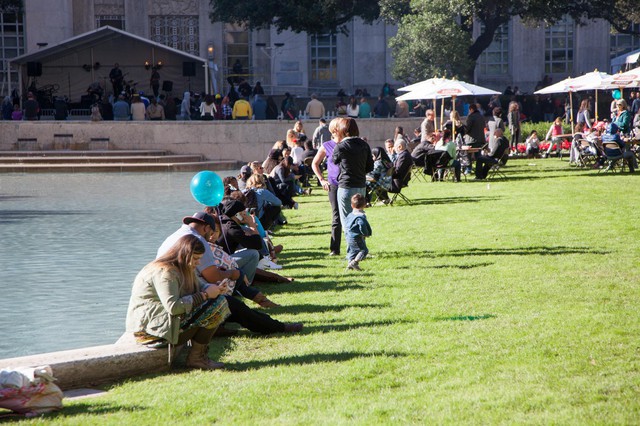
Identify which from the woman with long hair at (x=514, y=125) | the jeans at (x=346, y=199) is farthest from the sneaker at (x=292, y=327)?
the woman with long hair at (x=514, y=125)

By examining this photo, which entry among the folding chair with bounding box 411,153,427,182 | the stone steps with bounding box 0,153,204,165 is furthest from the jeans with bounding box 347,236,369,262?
the stone steps with bounding box 0,153,204,165

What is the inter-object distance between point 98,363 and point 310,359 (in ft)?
4.92

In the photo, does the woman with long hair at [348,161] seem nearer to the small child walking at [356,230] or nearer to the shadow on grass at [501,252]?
the small child walking at [356,230]

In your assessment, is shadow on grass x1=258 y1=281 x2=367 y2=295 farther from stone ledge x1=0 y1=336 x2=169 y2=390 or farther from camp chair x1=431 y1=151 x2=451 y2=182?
camp chair x1=431 y1=151 x2=451 y2=182

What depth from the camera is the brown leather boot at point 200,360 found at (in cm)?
727

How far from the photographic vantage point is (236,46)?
5156 centimetres

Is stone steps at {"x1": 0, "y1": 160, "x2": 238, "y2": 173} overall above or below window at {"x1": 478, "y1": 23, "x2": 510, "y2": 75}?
below

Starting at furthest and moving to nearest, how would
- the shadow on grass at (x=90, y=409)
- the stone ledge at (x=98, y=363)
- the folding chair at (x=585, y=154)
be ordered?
the folding chair at (x=585, y=154)
the stone ledge at (x=98, y=363)
the shadow on grass at (x=90, y=409)

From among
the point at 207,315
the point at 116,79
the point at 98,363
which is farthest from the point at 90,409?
the point at 116,79

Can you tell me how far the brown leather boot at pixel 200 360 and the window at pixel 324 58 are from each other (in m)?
45.6

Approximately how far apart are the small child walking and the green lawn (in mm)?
218

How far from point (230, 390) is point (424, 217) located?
32.9ft

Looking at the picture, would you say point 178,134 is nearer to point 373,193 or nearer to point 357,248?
point 373,193

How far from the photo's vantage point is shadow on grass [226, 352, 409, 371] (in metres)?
7.21
